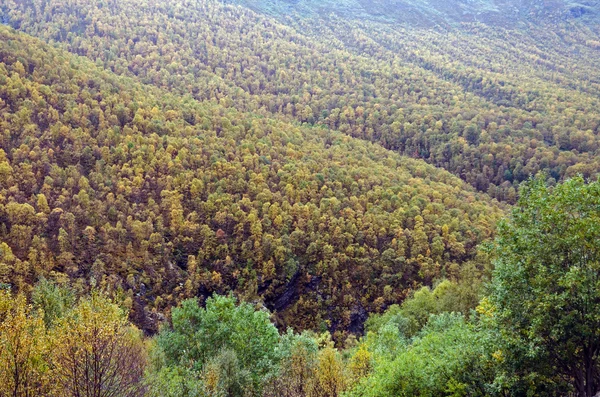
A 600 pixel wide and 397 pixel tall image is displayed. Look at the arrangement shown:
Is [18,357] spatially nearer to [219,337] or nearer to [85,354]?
[85,354]

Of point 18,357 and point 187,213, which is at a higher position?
point 18,357

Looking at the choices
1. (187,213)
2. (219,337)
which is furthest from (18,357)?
(187,213)

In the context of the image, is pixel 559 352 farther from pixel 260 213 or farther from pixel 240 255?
pixel 260 213

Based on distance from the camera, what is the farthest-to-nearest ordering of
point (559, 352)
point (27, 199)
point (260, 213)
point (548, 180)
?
point (548, 180) → point (260, 213) → point (27, 199) → point (559, 352)

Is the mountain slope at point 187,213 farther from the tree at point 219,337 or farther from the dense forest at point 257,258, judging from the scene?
the tree at point 219,337

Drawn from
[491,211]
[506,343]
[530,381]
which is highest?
[506,343]

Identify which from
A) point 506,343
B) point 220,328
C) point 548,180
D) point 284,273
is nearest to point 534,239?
point 506,343

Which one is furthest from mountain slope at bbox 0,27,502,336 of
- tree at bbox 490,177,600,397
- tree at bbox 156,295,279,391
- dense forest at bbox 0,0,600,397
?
tree at bbox 490,177,600,397
